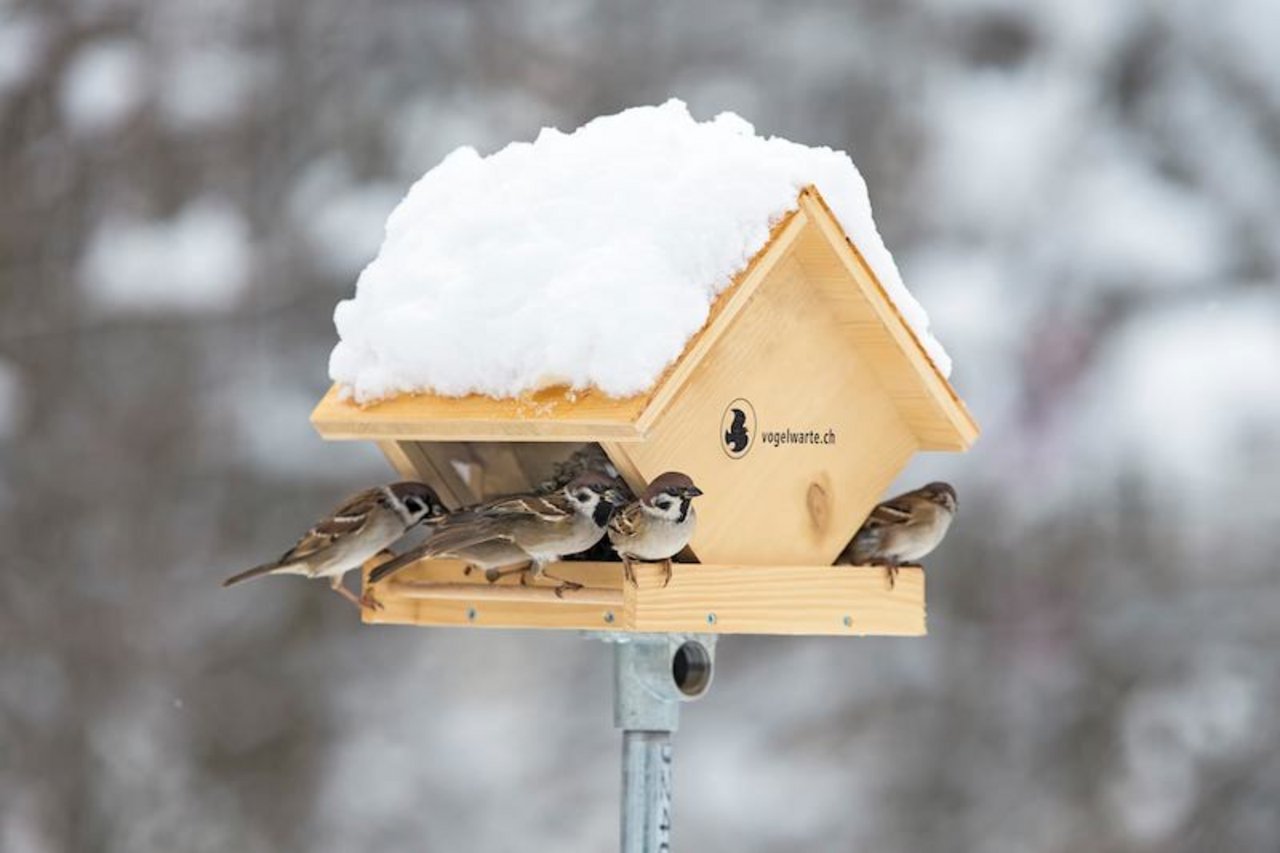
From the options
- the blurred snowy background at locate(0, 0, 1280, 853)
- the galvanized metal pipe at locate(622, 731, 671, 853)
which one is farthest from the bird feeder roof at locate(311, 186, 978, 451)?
the blurred snowy background at locate(0, 0, 1280, 853)

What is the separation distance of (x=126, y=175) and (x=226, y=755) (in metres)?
1.94

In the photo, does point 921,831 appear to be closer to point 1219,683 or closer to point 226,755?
point 1219,683

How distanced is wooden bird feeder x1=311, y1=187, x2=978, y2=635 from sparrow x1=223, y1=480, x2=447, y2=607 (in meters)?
0.08

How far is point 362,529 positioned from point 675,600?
648 millimetres

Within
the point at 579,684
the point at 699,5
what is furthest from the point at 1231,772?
the point at 699,5

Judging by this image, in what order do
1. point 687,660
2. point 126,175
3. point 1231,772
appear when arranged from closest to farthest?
1. point 687,660
2. point 1231,772
3. point 126,175

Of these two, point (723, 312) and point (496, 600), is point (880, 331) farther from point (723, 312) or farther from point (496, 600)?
point (496, 600)

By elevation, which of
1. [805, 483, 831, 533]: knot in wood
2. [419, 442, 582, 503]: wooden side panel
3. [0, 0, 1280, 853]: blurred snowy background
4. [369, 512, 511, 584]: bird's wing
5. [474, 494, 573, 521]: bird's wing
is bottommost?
[369, 512, 511, 584]: bird's wing

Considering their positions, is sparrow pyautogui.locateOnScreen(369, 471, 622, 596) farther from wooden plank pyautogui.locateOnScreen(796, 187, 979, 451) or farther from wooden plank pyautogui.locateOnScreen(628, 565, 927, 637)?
wooden plank pyautogui.locateOnScreen(796, 187, 979, 451)

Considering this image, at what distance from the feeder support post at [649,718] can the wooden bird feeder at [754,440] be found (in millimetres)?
130

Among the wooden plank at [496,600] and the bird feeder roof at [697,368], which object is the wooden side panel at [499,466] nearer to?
the wooden plank at [496,600]

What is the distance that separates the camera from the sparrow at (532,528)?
3.01 meters

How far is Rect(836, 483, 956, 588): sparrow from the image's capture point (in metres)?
3.35

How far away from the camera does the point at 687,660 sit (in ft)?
10.5
